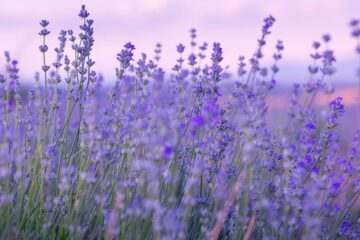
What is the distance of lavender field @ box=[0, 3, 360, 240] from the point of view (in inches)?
89.1

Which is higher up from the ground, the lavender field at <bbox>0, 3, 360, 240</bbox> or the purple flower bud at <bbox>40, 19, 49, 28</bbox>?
the purple flower bud at <bbox>40, 19, 49, 28</bbox>

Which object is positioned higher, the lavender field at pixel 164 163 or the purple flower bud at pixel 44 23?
the purple flower bud at pixel 44 23

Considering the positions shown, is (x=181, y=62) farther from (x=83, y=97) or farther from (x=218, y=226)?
(x=218, y=226)

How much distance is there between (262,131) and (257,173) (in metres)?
0.42

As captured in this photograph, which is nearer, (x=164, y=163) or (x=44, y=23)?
(x=164, y=163)

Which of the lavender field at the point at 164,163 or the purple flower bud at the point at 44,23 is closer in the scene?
the lavender field at the point at 164,163

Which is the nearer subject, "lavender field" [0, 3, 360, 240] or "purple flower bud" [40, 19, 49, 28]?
"lavender field" [0, 3, 360, 240]

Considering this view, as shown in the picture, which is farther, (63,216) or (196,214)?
(196,214)

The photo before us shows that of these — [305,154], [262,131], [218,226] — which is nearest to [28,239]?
[218,226]

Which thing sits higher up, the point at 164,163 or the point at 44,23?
the point at 44,23

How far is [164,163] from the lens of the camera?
7.57 ft

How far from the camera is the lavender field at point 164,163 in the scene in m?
2.26

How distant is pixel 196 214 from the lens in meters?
2.77

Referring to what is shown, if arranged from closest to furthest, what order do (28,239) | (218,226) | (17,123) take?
(218,226)
(28,239)
(17,123)
